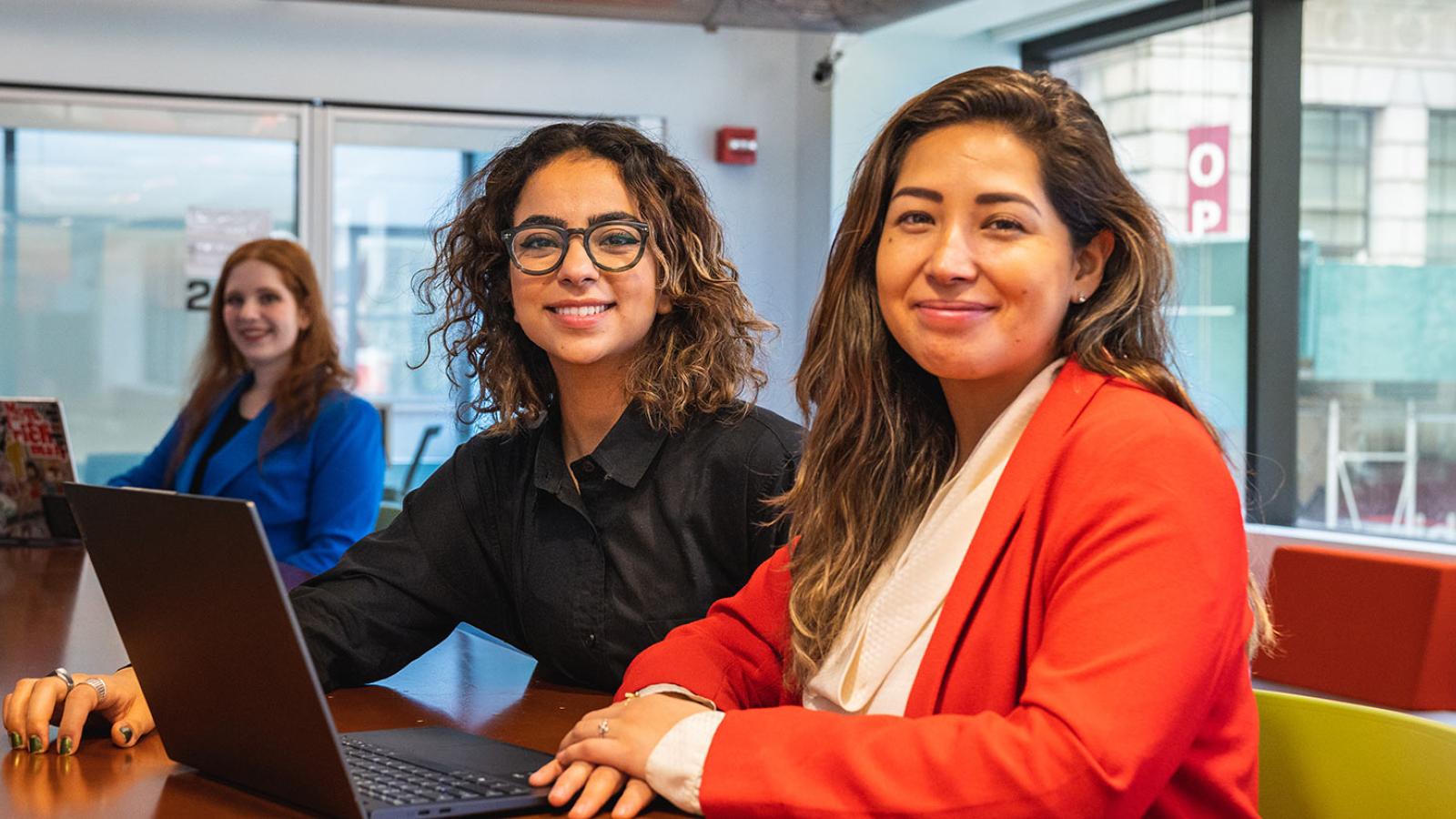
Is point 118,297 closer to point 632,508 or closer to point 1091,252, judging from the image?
point 632,508

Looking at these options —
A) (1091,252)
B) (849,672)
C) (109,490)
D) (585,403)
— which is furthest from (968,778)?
(585,403)

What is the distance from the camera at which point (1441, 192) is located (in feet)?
14.8

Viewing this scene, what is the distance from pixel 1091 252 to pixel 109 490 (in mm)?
892

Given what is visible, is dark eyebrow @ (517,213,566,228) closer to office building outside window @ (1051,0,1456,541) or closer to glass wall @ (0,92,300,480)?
office building outside window @ (1051,0,1456,541)

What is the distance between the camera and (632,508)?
1.77m

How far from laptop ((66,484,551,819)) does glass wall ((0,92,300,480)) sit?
483 centimetres

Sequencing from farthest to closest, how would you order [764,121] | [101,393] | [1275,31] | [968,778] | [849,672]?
[764,121]
[101,393]
[1275,31]
[849,672]
[968,778]

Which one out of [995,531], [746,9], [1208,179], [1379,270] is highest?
[746,9]

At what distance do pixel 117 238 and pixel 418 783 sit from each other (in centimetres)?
513

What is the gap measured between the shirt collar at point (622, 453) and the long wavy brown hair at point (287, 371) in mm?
1799

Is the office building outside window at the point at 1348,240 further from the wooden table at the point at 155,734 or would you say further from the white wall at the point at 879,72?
the wooden table at the point at 155,734

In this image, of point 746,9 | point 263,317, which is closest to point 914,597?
point 263,317

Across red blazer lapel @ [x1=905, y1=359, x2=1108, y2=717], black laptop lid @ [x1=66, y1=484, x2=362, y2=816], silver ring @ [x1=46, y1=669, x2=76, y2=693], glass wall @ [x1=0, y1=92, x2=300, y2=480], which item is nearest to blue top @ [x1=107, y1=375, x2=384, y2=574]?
silver ring @ [x1=46, y1=669, x2=76, y2=693]

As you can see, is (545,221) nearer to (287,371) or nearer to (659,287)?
(659,287)
